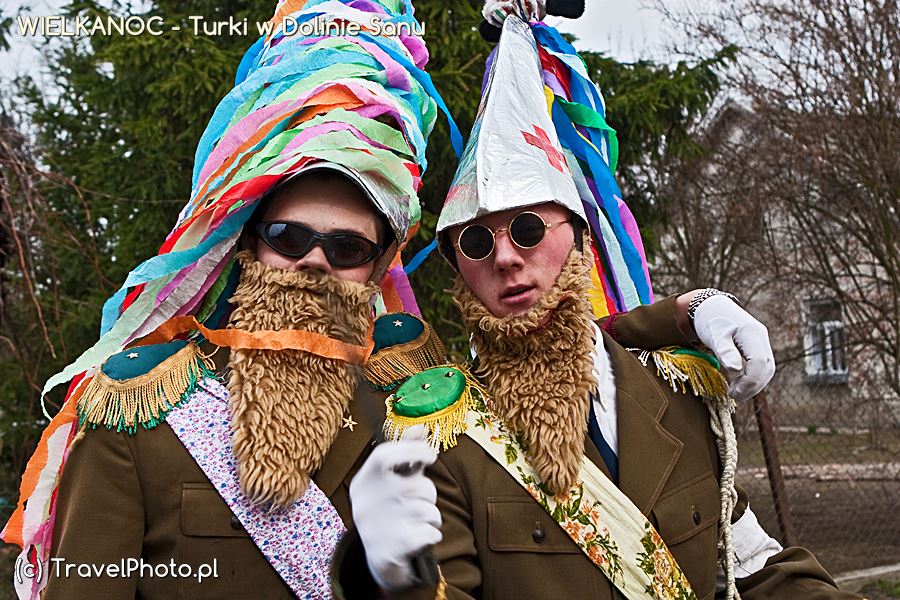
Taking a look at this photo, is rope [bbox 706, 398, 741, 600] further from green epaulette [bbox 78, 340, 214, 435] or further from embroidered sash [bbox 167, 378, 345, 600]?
green epaulette [bbox 78, 340, 214, 435]

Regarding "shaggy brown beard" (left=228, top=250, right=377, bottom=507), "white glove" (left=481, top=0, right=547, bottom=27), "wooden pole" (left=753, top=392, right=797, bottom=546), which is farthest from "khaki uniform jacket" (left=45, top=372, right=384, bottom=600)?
"wooden pole" (left=753, top=392, right=797, bottom=546)

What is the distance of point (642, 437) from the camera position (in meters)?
2.14

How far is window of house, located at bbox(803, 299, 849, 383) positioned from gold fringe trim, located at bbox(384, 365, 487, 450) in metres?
4.97

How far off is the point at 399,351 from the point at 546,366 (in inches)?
20.2

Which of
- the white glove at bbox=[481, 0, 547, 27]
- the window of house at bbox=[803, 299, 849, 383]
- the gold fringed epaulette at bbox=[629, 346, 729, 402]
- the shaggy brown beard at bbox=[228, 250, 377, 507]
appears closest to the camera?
the shaggy brown beard at bbox=[228, 250, 377, 507]

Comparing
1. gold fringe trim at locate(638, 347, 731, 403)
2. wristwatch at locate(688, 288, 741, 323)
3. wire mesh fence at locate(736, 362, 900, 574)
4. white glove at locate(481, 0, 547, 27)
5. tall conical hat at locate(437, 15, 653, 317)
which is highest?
white glove at locate(481, 0, 547, 27)

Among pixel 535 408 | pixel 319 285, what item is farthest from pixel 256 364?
pixel 535 408

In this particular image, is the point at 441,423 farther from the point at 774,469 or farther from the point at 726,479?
the point at 774,469

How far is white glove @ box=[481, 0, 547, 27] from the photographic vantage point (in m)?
2.63

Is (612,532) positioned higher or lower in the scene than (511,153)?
lower

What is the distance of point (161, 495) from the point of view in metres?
2.16

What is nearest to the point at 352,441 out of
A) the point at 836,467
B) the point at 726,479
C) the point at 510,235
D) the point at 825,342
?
the point at 510,235

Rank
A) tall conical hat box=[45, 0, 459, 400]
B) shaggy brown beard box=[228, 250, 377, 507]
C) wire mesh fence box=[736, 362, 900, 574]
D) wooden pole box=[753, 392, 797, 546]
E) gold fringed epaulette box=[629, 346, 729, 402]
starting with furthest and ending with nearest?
1. wire mesh fence box=[736, 362, 900, 574]
2. wooden pole box=[753, 392, 797, 546]
3. tall conical hat box=[45, 0, 459, 400]
4. gold fringed epaulette box=[629, 346, 729, 402]
5. shaggy brown beard box=[228, 250, 377, 507]

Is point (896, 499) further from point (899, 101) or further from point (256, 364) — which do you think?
point (256, 364)
